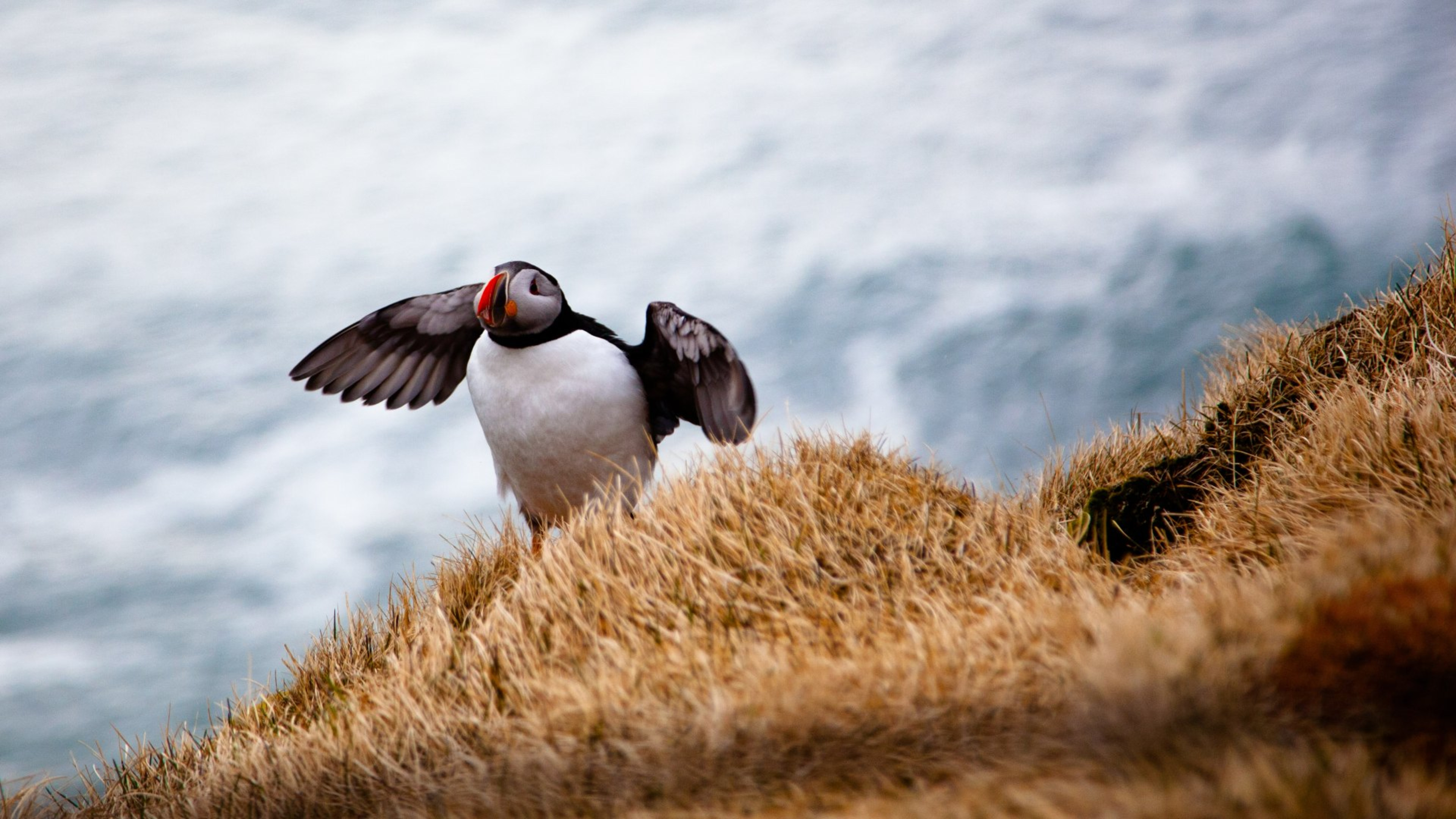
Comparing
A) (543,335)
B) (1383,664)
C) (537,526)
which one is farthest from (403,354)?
(1383,664)

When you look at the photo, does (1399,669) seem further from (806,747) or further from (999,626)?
(806,747)

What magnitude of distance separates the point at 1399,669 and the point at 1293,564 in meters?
0.92

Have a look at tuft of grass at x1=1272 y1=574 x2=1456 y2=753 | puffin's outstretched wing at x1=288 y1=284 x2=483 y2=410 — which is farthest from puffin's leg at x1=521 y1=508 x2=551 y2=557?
tuft of grass at x1=1272 y1=574 x2=1456 y2=753

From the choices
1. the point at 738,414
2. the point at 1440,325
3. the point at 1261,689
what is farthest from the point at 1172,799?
the point at 1440,325

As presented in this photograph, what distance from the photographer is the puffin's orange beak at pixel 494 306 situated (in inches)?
183

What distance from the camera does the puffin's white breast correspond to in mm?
4750

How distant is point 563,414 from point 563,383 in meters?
0.15

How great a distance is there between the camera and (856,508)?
3553mm

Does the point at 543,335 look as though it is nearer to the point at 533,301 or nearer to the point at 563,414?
the point at 533,301

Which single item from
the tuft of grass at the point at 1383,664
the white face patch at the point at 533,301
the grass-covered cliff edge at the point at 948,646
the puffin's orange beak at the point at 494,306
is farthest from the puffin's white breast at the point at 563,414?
the tuft of grass at the point at 1383,664

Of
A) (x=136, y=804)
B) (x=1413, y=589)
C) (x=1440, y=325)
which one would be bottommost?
(x=1413, y=589)

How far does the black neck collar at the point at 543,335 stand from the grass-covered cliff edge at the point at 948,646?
3.29 feet

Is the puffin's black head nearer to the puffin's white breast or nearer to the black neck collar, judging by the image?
the black neck collar

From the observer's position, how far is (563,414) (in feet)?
15.5
